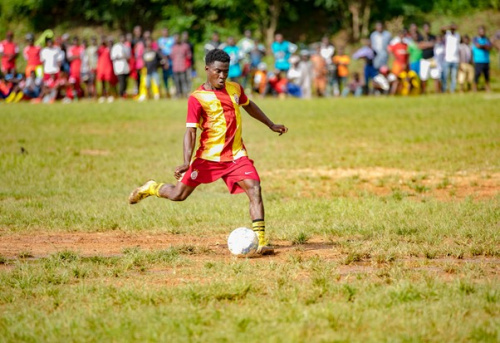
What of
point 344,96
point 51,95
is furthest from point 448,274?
point 51,95

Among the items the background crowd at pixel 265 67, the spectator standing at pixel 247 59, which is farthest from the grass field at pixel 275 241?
the spectator standing at pixel 247 59

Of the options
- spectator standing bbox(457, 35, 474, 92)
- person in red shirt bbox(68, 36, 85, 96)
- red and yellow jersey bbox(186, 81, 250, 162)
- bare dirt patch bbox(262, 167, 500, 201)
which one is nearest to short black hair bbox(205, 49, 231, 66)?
red and yellow jersey bbox(186, 81, 250, 162)

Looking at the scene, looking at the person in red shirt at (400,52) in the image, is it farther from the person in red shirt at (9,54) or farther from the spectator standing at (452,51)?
the person in red shirt at (9,54)

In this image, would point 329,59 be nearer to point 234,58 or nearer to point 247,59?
point 247,59

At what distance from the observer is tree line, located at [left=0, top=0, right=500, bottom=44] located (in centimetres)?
3588

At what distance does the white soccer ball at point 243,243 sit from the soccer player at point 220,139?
14 cm

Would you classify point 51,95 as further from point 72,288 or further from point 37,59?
point 72,288

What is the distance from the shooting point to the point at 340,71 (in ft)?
93.9

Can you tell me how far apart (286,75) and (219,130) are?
22001mm

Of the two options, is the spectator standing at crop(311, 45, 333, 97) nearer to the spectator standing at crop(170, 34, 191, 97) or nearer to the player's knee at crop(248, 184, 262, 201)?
the spectator standing at crop(170, 34, 191, 97)

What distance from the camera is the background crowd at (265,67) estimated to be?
1082 inches

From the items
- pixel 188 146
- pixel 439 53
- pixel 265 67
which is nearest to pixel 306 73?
pixel 265 67

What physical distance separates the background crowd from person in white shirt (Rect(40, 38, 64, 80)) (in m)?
0.03

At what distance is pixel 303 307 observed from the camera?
18.7 ft
